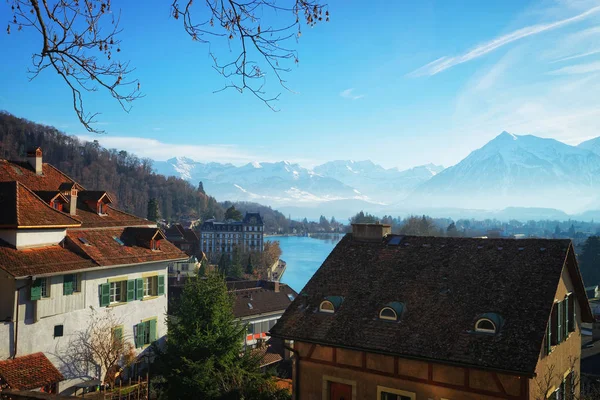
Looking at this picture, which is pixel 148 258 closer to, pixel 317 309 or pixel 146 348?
pixel 146 348

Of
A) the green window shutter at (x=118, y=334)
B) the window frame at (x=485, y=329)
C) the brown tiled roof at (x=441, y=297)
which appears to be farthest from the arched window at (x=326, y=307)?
the green window shutter at (x=118, y=334)

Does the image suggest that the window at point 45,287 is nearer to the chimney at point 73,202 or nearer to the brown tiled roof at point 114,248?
the brown tiled roof at point 114,248

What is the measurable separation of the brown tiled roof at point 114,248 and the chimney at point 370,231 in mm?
11005

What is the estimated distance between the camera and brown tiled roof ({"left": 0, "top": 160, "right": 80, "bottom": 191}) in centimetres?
2288

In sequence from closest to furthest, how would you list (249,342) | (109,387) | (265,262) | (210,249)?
(109,387)
(249,342)
(265,262)
(210,249)

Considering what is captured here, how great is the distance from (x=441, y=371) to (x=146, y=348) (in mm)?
16044

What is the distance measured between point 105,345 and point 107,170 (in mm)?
140858

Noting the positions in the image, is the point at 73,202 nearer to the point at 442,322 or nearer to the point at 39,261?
the point at 39,261

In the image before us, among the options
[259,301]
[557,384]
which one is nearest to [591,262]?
[259,301]

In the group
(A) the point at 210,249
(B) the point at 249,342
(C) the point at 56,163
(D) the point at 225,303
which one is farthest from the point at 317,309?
(C) the point at 56,163

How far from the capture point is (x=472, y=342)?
514 inches

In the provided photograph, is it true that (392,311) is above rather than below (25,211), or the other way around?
below

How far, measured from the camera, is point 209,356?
56.1 ft

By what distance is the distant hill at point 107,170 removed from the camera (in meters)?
134
